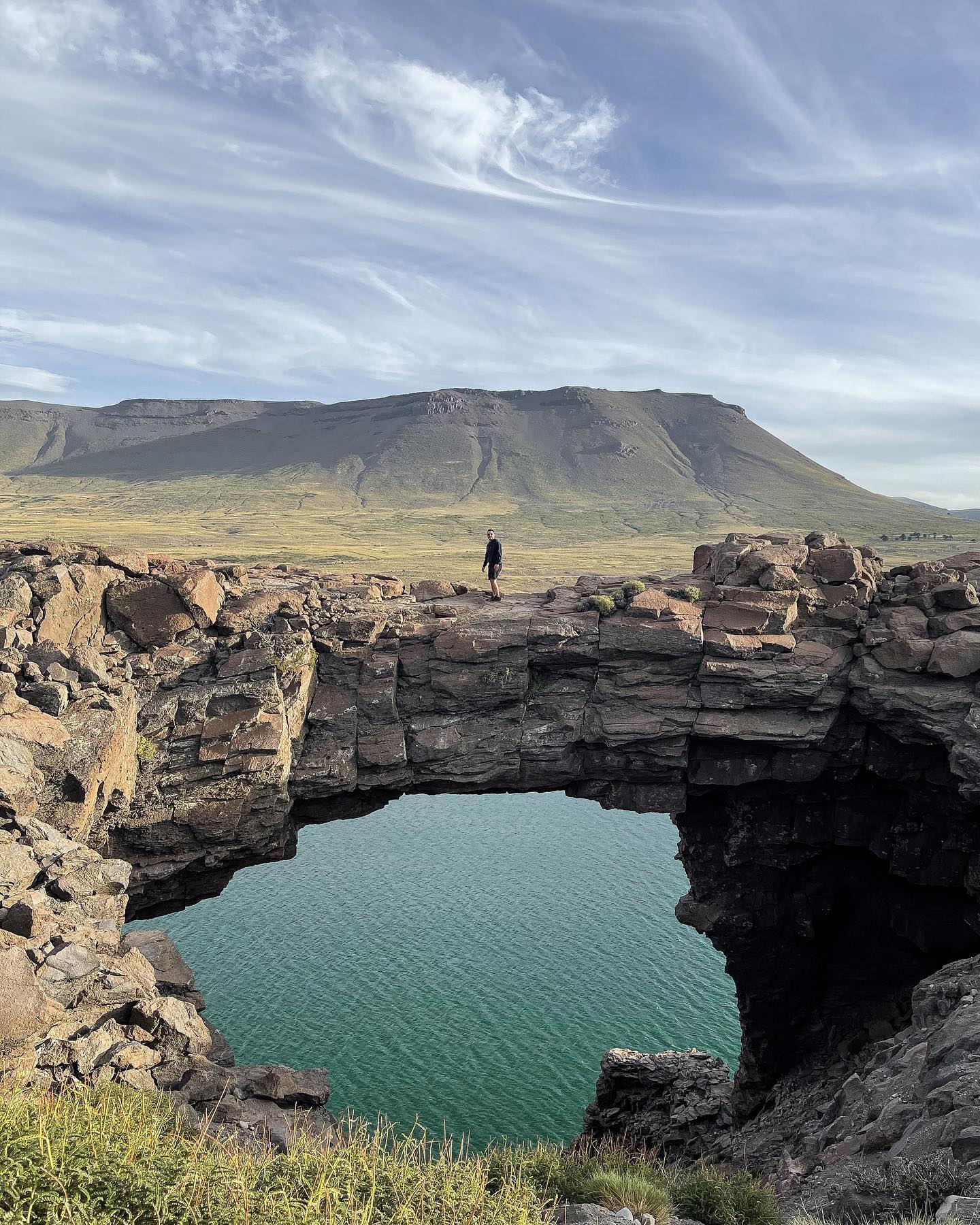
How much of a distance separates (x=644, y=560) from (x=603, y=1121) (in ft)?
316

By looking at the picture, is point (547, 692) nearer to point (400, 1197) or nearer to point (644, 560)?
point (400, 1197)

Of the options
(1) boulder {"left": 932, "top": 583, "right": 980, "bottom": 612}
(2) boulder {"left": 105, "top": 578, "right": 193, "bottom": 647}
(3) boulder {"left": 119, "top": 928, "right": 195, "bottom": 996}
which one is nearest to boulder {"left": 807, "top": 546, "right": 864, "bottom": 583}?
(1) boulder {"left": 932, "top": 583, "right": 980, "bottom": 612}

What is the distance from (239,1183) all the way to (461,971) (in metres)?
31.1

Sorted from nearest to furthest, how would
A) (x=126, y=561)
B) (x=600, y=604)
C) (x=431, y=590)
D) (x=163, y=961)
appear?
(x=163, y=961)
(x=126, y=561)
(x=600, y=604)
(x=431, y=590)

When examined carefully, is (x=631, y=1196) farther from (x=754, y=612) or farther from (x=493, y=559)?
(x=493, y=559)

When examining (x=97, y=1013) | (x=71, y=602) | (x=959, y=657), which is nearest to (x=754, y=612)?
(x=959, y=657)

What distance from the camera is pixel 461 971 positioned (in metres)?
37.7

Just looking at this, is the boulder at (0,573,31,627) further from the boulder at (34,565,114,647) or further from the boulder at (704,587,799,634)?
the boulder at (704,587,799,634)

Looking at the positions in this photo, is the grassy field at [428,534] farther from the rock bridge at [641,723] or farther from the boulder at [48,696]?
the boulder at [48,696]

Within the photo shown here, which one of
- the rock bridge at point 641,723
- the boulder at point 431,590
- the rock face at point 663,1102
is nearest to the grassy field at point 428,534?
the boulder at point 431,590

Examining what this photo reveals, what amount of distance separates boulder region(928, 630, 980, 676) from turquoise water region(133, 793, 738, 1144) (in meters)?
20.1

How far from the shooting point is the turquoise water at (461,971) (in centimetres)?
3117

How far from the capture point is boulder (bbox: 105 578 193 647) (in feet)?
79.4

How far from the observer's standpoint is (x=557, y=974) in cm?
3747
